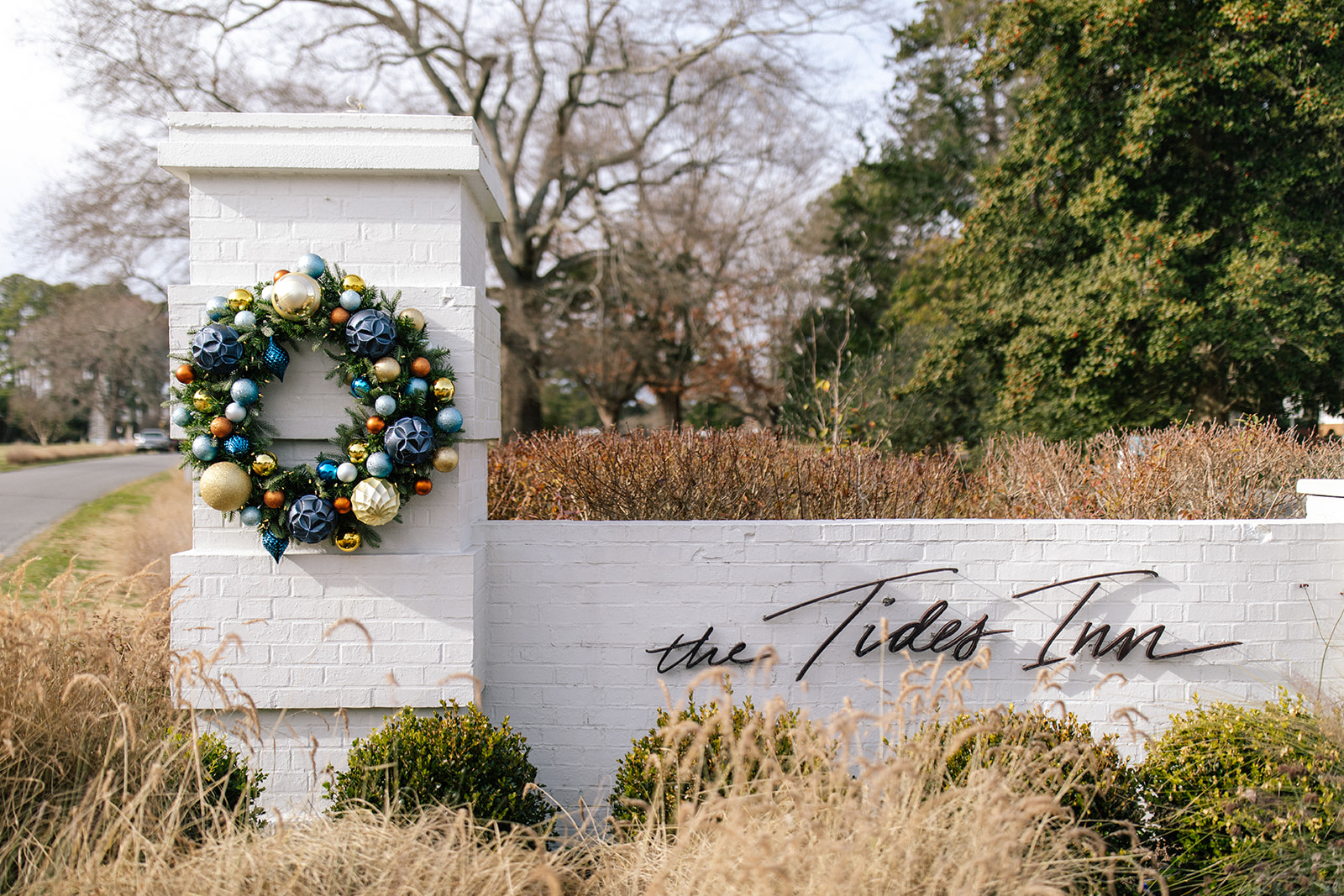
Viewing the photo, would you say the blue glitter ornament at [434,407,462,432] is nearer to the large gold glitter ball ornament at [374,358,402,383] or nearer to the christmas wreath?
the christmas wreath

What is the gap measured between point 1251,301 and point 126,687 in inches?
437

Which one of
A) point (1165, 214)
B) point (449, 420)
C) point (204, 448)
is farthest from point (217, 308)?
point (1165, 214)

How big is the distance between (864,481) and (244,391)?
3.30 meters

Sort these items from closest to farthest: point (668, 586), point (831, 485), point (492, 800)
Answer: point (492, 800), point (668, 586), point (831, 485)

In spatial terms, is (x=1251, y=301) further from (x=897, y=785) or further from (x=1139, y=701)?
(x=897, y=785)

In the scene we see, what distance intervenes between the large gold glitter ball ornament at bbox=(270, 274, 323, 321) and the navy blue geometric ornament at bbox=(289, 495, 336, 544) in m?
0.73

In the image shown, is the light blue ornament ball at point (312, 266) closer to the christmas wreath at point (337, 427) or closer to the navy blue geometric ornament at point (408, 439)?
the christmas wreath at point (337, 427)

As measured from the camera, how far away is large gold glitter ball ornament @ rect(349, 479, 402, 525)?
3.08 meters

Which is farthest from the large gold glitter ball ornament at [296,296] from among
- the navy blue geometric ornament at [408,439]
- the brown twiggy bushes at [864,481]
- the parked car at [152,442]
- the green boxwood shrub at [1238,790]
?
the parked car at [152,442]

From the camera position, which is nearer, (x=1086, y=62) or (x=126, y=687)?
(x=126, y=687)

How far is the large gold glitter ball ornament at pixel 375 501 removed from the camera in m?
3.08

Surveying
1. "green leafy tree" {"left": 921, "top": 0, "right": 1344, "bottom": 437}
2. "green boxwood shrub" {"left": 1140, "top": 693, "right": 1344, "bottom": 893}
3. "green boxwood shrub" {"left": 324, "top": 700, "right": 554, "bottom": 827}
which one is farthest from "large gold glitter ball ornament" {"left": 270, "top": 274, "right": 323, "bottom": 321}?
"green leafy tree" {"left": 921, "top": 0, "right": 1344, "bottom": 437}

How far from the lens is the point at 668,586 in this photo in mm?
3602

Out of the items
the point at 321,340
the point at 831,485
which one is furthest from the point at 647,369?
the point at 321,340
